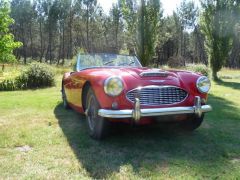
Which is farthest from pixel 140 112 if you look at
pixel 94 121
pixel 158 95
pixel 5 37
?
pixel 5 37

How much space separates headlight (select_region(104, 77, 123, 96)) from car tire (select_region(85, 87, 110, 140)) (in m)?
0.35

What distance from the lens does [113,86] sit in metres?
3.90

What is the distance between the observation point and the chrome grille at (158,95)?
3957mm

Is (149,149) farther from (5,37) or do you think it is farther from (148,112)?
(5,37)

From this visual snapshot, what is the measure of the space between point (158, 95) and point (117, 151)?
917 mm

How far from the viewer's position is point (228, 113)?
652 cm

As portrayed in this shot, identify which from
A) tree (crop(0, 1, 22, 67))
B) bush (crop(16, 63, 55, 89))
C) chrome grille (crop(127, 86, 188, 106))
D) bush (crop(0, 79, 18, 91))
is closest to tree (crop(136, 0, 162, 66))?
bush (crop(16, 63, 55, 89))

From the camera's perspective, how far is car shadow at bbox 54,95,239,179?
11.1ft

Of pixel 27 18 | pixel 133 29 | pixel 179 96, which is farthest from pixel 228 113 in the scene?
pixel 27 18

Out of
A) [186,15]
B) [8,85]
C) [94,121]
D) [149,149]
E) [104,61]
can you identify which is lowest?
[8,85]

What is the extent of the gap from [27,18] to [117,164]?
45069 millimetres

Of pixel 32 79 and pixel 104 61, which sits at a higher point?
pixel 104 61

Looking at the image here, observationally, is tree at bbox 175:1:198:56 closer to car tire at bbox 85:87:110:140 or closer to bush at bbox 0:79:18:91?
bush at bbox 0:79:18:91

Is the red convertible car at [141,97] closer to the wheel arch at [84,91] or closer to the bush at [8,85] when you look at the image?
the wheel arch at [84,91]
